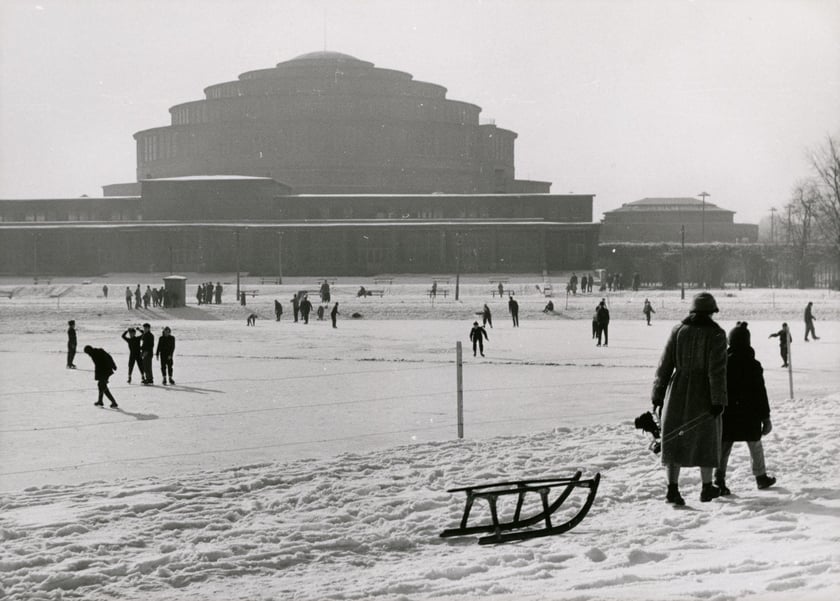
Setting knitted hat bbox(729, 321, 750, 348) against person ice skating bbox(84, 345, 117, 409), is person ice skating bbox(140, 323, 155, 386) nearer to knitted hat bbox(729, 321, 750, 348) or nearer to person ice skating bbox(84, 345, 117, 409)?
person ice skating bbox(84, 345, 117, 409)

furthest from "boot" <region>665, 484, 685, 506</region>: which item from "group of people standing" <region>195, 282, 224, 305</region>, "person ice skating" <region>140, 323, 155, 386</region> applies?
"group of people standing" <region>195, 282, 224, 305</region>

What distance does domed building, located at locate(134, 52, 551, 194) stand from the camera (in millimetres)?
→ 79562

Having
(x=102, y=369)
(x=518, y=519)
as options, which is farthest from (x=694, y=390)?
(x=102, y=369)

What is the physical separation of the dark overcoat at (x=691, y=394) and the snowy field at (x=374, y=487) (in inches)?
15.2

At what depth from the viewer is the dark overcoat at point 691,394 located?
21.4 feet

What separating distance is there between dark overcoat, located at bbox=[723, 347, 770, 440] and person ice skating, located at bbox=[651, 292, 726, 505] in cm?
43

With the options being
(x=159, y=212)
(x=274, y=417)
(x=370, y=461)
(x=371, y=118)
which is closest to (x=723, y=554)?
(x=370, y=461)

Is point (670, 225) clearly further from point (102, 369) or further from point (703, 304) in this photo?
point (703, 304)

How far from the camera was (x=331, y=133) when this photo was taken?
262ft

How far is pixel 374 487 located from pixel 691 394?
2567mm

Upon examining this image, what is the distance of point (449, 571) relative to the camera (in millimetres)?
5410

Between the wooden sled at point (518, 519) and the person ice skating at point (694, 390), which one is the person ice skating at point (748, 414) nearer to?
the person ice skating at point (694, 390)

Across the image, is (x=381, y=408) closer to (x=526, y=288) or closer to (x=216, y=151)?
(x=526, y=288)

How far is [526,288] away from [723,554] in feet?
153
